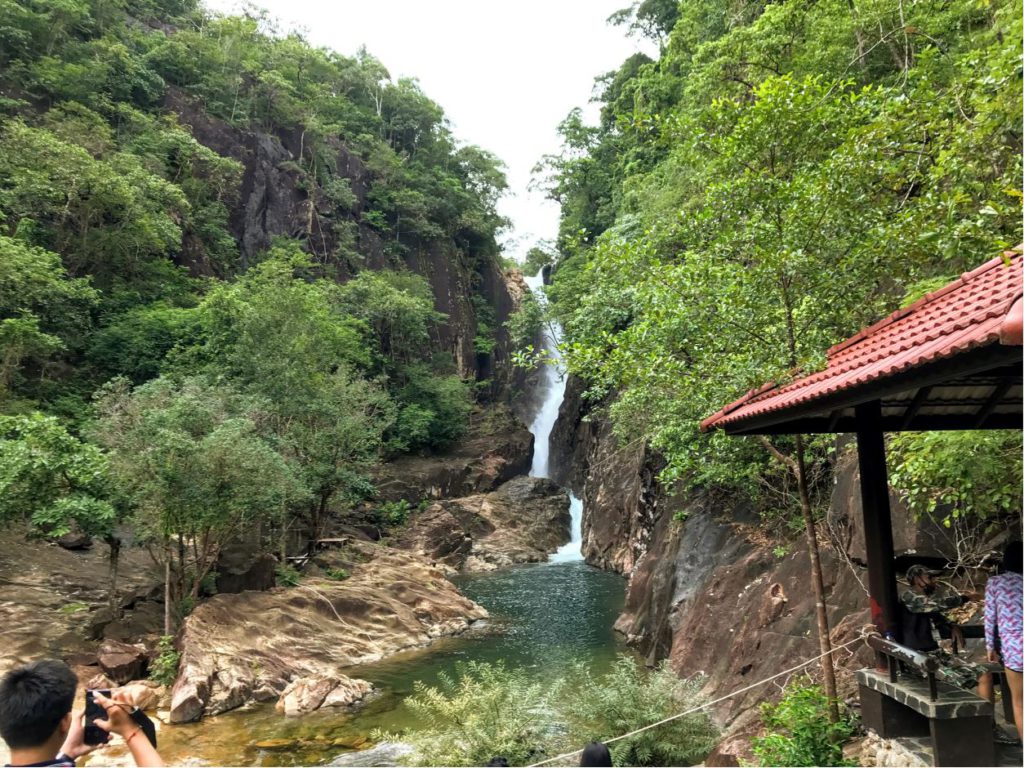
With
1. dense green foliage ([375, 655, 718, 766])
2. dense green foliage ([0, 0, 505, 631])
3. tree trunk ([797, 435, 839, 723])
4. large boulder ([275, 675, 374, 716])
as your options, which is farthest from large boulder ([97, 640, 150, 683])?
tree trunk ([797, 435, 839, 723])

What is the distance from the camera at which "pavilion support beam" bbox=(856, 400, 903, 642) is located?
4.80 meters

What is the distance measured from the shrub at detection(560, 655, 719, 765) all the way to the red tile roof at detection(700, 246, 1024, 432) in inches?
149

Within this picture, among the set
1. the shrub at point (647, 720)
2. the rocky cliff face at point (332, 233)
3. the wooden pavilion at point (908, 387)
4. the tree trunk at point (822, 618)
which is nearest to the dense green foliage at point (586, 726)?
the shrub at point (647, 720)

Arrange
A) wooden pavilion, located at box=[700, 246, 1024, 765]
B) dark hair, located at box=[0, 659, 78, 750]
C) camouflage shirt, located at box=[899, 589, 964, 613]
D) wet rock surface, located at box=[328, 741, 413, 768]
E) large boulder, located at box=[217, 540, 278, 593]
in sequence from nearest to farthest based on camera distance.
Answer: dark hair, located at box=[0, 659, 78, 750] → wooden pavilion, located at box=[700, 246, 1024, 765] → camouflage shirt, located at box=[899, 589, 964, 613] → wet rock surface, located at box=[328, 741, 413, 768] → large boulder, located at box=[217, 540, 278, 593]

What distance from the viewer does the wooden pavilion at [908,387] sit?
2.93 metres

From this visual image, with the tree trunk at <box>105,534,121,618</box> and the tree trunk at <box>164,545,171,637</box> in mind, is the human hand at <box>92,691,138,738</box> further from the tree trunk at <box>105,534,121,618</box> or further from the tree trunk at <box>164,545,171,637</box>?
the tree trunk at <box>105,534,121,618</box>

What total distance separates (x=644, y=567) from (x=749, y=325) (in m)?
10.5

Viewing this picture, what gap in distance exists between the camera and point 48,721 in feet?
7.64

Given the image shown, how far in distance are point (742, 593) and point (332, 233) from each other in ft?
112

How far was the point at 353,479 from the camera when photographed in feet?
73.5

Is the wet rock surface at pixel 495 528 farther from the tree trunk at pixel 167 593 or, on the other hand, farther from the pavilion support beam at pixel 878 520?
the pavilion support beam at pixel 878 520

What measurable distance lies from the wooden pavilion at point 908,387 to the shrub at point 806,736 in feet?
2.02

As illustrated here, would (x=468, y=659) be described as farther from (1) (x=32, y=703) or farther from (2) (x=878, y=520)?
(1) (x=32, y=703)

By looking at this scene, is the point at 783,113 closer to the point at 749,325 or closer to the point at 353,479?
the point at 749,325
